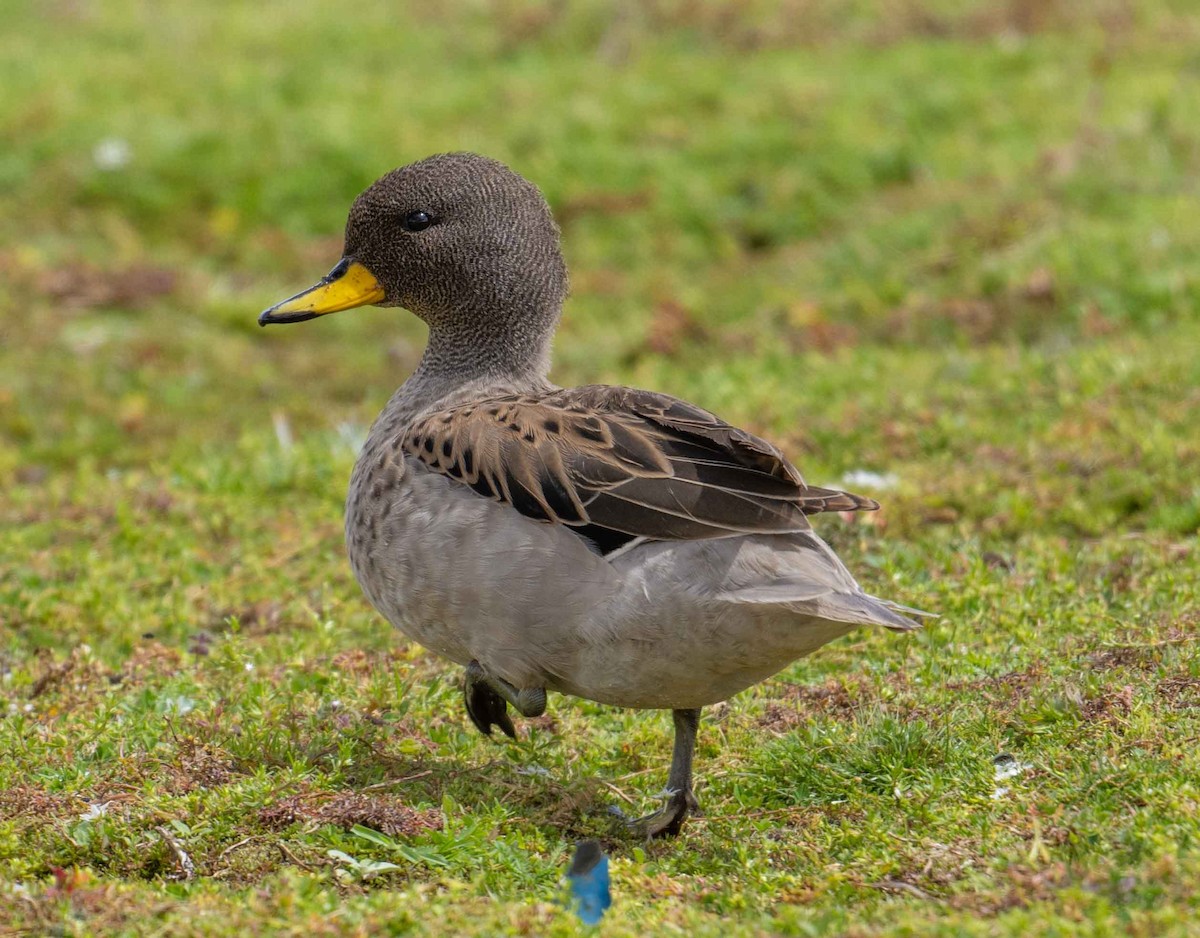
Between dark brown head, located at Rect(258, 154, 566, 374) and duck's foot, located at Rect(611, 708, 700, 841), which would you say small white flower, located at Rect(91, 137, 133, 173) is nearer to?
dark brown head, located at Rect(258, 154, 566, 374)

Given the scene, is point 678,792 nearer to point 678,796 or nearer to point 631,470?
point 678,796

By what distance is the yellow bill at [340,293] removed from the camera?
5.35 metres

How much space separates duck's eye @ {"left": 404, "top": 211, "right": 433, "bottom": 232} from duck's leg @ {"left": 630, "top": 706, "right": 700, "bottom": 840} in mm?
1895

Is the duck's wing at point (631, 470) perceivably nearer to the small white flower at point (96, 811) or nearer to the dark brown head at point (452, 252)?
the dark brown head at point (452, 252)

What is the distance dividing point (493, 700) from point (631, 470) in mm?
878

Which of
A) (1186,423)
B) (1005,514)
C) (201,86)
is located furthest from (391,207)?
(201,86)

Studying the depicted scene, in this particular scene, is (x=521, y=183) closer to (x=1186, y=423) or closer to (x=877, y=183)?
(x=1186, y=423)

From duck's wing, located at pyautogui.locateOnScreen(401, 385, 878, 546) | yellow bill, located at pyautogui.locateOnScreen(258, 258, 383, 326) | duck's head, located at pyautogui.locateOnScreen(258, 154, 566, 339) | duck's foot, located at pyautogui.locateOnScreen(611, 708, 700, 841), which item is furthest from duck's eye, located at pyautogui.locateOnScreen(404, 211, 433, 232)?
duck's foot, located at pyautogui.locateOnScreen(611, 708, 700, 841)

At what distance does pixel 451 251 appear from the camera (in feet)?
17.4

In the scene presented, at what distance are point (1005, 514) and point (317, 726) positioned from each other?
310 centimetres

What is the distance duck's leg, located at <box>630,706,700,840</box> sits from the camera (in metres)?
4.32

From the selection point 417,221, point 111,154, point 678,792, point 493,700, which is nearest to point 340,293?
point 417,221

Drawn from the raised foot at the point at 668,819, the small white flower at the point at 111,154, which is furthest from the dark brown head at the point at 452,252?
the small white flower at the point at 111,154

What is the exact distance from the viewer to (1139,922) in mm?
3203
